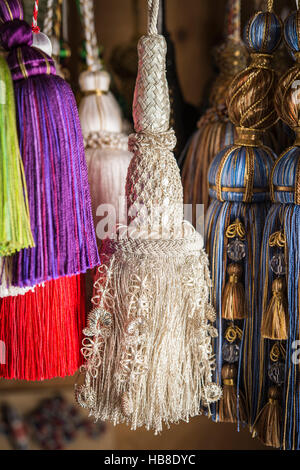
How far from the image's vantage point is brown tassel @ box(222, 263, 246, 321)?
29.8 inches

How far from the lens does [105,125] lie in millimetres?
859

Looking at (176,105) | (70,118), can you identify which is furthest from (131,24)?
(70,118)

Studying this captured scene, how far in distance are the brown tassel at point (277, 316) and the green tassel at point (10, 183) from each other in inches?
12.8

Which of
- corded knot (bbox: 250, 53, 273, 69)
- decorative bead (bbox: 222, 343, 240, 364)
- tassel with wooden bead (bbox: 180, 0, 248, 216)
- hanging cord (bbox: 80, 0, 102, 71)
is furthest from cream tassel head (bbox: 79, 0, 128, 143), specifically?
decorative bead (bbox: 222, 343, 240, 364)

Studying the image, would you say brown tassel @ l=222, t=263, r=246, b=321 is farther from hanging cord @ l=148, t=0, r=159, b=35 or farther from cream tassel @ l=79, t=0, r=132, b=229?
hanging cord @ l=148, t=0, r=159, b=35

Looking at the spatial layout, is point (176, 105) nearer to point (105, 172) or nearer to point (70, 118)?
point (105, 172)

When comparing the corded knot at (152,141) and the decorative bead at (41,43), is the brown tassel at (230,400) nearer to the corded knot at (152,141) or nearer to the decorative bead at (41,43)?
the corded knot at (152,141)

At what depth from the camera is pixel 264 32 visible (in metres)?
0.73

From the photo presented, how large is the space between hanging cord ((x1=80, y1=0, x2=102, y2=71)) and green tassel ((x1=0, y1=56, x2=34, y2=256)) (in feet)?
1.04

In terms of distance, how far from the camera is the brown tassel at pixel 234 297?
756 mm

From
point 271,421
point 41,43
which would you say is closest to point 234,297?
point 271,421

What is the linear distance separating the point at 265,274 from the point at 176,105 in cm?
39

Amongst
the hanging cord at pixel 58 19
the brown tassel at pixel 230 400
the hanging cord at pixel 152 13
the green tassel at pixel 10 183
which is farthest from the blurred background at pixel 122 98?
the brown tassel at pixel 230 400

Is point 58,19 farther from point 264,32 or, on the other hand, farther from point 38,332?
point 38,332
